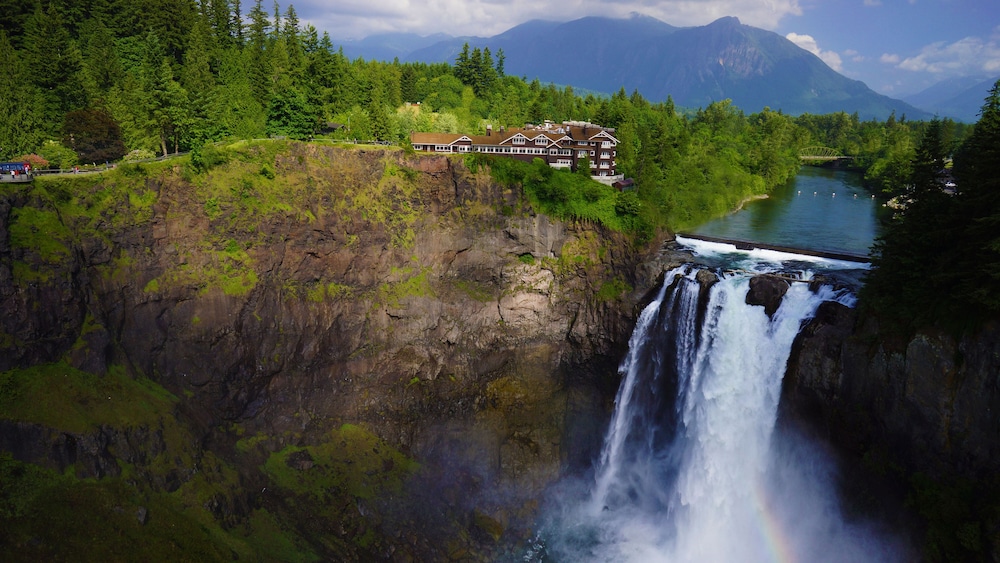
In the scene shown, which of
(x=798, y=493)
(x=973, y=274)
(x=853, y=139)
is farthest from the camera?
(x=853, y=139)

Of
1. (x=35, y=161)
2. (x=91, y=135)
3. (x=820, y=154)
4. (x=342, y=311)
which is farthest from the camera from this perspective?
(x=820, y=154)

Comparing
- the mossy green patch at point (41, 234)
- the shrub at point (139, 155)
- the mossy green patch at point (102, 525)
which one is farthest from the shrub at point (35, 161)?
the mossy green patch at point (102, 525)

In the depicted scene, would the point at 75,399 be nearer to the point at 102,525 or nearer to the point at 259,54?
the point at 102,525

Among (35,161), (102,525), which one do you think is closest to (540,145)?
(35,161)

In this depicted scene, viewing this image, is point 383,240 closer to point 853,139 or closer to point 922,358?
point 922,358

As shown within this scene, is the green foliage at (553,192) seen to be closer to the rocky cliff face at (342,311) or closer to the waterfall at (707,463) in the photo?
the rocky cliff face at (342,311)

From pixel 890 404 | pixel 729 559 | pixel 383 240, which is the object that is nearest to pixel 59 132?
pixel 383 240

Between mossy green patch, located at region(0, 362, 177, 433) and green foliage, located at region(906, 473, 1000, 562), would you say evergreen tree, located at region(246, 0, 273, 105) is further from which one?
green foliage, located at region(906, 473, 1000, 562)
